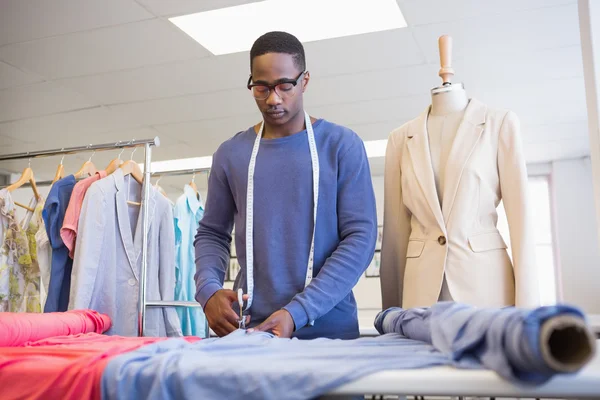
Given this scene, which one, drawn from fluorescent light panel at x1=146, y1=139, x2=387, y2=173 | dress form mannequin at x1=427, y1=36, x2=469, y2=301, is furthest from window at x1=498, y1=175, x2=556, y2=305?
dress form mannequin at x1=427, y1=36, x2=469, y2=301

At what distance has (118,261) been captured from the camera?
2.94 m

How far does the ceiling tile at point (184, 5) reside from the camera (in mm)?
3463

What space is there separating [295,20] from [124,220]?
1622 mm

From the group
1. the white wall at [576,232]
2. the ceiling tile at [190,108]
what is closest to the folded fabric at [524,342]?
the ceiling tile at [190,108]

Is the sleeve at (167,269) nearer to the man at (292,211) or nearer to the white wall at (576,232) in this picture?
the man at (292,211)

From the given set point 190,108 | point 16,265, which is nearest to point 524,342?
point 16,265

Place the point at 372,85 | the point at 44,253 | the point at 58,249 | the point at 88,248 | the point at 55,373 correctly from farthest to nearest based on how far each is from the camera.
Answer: the point at 372,85 < the point at 44,253 < the point at 58,249 < the point at 88,248 < the point at 55,373

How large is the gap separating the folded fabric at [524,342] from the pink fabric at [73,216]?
234cm

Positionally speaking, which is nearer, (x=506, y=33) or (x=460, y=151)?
(x=460, y=151)

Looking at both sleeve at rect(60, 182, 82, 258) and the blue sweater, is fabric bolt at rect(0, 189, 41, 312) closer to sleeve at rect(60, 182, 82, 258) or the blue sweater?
sleeve at rect(60, 182, 82, 258)

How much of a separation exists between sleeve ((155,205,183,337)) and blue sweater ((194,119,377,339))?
5.75 ft

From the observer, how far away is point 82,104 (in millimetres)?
5168

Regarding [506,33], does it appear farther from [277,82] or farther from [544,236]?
[544,236]

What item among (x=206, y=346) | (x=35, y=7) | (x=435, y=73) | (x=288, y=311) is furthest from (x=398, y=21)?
(x=206, y=346)
